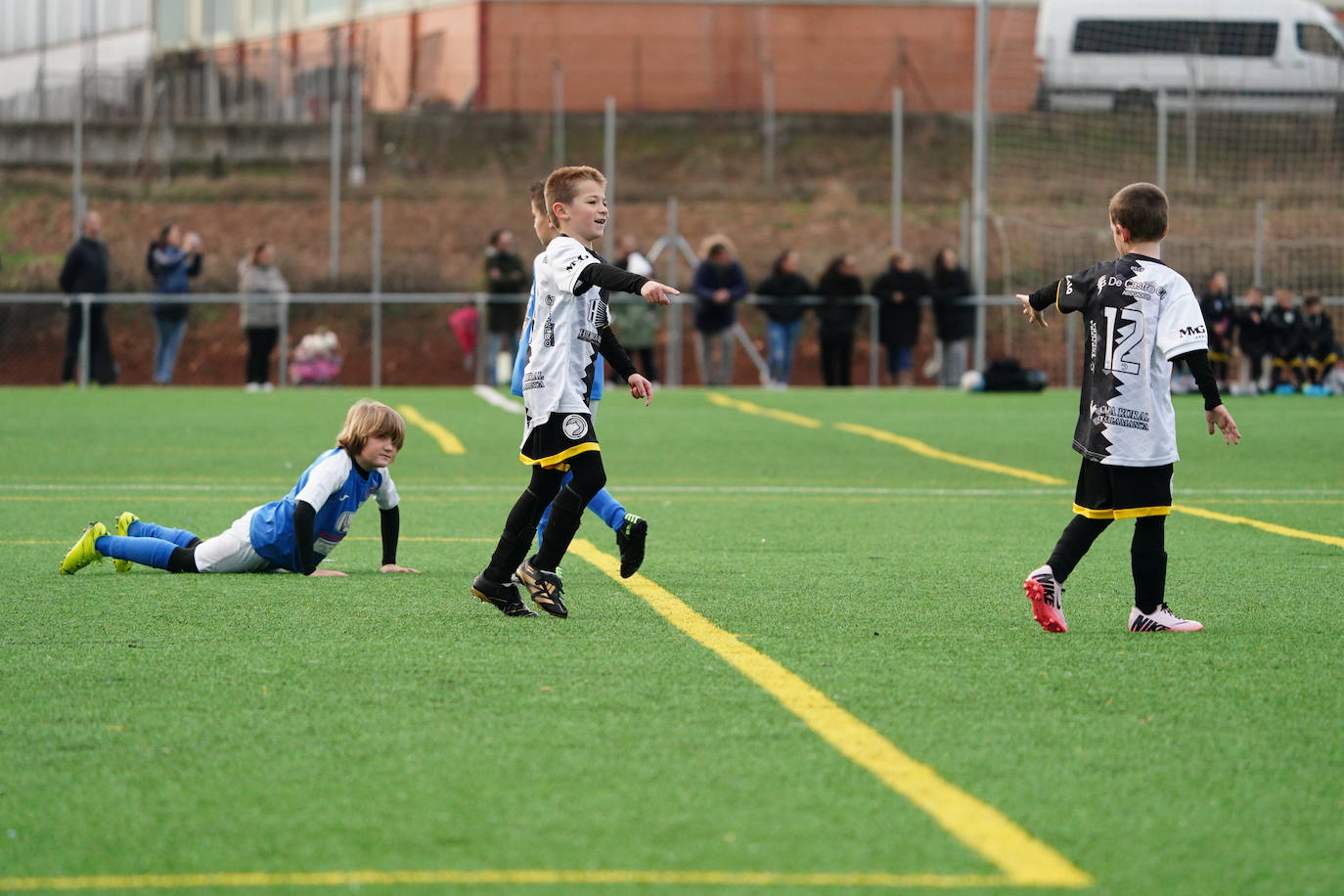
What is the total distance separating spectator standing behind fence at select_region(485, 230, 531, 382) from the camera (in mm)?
25109

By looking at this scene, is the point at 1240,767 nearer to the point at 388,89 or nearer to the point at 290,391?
the point at 290,391

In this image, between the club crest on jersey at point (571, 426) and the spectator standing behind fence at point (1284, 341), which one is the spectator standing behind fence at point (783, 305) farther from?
the club crest on jersey at point (571, 426)

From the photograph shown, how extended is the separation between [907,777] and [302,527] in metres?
3.63

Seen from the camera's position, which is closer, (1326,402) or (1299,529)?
(1299,529)

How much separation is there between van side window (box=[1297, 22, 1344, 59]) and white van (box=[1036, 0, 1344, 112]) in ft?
0.08

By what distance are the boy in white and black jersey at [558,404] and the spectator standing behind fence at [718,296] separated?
1777 centimetres

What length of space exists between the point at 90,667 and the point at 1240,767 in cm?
319

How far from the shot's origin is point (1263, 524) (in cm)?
985

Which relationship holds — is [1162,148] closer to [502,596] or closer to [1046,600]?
[1046,600]

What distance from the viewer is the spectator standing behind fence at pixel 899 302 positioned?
25.5 meters

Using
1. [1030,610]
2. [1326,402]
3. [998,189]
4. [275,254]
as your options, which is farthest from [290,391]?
[1030,610]

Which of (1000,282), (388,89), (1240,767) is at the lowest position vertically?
(1240,767)

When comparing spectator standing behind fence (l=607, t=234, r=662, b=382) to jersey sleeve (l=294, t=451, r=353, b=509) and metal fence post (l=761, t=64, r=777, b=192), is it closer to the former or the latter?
metal fence post (l=761, t=64, r=777, b=192)

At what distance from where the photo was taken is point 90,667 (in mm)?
5453
